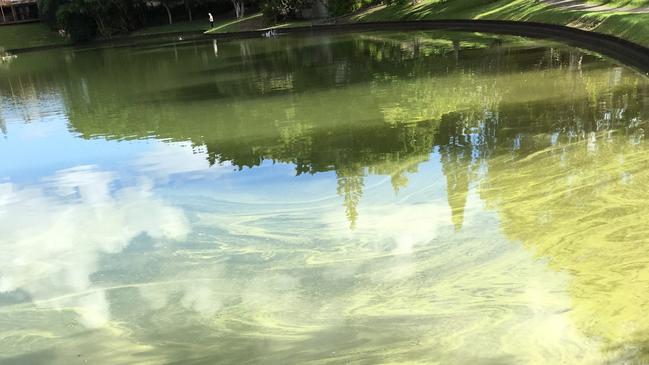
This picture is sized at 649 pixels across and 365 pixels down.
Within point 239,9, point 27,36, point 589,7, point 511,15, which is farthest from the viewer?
point 27,36

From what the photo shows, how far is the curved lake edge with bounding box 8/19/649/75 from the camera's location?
1597cm

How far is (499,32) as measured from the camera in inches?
1011

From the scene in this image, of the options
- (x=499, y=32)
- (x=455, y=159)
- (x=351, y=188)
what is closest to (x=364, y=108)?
(x=455, y=159)

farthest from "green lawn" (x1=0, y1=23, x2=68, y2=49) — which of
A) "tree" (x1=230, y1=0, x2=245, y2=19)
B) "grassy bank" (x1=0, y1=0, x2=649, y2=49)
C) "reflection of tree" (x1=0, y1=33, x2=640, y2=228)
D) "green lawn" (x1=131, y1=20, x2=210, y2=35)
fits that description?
"reflection of tree" (x1=0, y1=33, x2=640, y2=228)

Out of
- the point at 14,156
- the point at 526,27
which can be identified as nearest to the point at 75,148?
the point at 14,156

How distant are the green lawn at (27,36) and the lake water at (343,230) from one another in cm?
4655

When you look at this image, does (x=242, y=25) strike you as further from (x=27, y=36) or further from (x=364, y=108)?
(x=364, y=108)

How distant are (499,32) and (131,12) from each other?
43.1 metres

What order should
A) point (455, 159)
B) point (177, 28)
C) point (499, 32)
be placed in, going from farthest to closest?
point (177, 28) < point (499, 32) < point (455, 159)

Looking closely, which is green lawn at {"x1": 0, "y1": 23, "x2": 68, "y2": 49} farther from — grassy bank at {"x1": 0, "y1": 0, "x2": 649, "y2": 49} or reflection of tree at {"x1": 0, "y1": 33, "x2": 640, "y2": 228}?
reflection of tree at {"x1": 0, "y1": 33, "x2": 640, "y2": 228}

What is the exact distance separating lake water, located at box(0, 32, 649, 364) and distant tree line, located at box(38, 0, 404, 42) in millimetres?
33958

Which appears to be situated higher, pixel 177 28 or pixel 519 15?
pixel 177 28

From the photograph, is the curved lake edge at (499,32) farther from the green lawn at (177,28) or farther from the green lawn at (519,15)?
the green lawn at (177,28)

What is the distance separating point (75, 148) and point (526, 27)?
20.1m
